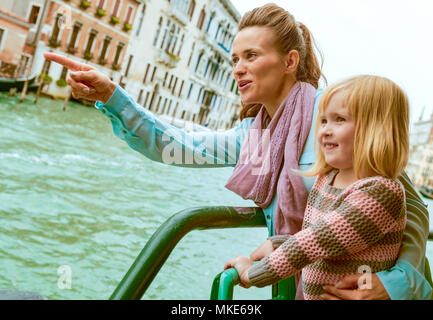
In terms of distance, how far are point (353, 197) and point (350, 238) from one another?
56mm

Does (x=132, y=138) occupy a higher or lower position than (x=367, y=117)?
lower

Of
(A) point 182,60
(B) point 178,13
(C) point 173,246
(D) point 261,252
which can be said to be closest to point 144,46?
(B) point 178,13

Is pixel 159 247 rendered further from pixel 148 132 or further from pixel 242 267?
pixel 148 132

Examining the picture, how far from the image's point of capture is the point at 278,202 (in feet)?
2.70

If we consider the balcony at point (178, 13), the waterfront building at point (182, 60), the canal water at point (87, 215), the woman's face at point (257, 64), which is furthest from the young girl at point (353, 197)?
the balcony at point (178, 13)

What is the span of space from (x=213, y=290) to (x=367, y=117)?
337mm

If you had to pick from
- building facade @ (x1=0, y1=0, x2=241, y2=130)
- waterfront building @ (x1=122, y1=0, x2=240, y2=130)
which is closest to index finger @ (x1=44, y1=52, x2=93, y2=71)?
building facade @ (x1=0, y1=0, x2=241, y2=130)

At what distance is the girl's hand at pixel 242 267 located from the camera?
2.21 ft

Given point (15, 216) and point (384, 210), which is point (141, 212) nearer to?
point (15, 216)

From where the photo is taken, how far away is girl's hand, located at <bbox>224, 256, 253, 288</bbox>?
67cm

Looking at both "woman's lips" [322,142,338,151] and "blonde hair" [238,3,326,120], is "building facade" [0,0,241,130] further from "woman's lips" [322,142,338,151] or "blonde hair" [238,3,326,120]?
"woman's lips" [322,142,338,151]

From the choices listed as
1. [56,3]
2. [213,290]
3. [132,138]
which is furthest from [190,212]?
[56,3]

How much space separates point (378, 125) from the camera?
2.20 feet

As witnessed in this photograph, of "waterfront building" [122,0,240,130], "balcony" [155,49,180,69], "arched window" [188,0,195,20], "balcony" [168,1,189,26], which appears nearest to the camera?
"waterfront building" [122,0,240,130]
